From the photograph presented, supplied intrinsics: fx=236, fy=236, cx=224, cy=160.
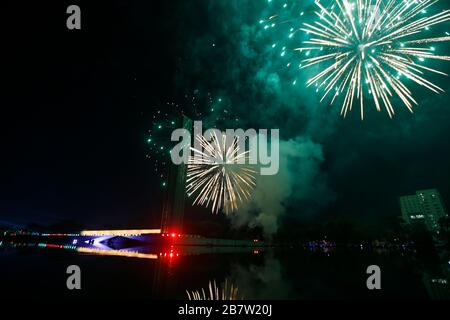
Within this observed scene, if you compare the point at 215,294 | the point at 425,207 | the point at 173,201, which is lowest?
the point at 215,294

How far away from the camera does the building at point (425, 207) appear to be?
474ft

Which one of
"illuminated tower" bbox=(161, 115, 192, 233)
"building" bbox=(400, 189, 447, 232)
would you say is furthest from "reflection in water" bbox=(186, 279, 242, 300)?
"building" bbox=(400, 189, 447, 232)

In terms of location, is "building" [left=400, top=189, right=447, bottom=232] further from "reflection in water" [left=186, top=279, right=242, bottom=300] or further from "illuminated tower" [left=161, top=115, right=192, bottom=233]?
"reflection in water" [left=186, top=279, right=242, bottom=300]

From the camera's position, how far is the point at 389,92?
12.9 meters

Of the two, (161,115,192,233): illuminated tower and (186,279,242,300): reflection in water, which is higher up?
(161,115,192,233): illuminated tower

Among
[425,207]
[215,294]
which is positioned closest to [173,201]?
[215,294]

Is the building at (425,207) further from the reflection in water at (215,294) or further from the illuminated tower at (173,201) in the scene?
the reflection in water at (215,294)

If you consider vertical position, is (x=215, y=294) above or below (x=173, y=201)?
A: below

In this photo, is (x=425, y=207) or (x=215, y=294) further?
(x=425, y=207)

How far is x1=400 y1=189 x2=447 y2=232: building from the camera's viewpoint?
5689 inches

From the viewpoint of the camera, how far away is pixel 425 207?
14850 cm

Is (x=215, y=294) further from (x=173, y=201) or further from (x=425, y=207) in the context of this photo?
(x=425, y=207)
